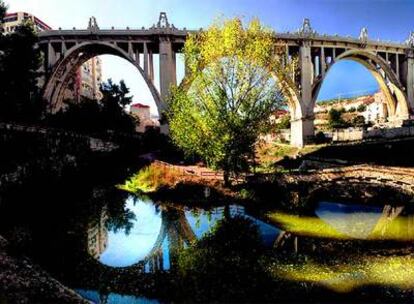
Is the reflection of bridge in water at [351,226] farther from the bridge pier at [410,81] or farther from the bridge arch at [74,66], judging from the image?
the bridge pier at [410,81]

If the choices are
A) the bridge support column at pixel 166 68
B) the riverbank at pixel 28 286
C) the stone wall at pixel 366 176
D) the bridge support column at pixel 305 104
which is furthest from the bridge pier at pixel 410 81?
the riverbank at pixel 28 286

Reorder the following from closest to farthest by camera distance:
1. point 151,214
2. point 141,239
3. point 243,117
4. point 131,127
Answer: point 141,239
point 151,214
point 243,117
point 131,127

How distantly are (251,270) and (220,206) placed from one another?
501 inches

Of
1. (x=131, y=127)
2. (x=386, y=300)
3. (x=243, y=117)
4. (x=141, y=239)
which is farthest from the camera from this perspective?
(x=131, y=127)

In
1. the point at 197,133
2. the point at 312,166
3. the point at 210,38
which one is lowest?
the point at 312,166

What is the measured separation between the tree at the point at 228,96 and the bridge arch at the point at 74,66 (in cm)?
1749

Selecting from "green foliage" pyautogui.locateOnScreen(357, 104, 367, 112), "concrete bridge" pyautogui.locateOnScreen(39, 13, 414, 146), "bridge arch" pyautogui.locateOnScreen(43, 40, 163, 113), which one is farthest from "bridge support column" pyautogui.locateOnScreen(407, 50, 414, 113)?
"green foliage" pyautogui.locateOnScreen(357, 104, 367, 112)

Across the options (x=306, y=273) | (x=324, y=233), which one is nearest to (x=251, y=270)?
(x=306, y=273)

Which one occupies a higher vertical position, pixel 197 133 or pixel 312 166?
pixel 197 133

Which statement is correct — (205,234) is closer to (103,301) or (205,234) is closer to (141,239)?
(141,239)

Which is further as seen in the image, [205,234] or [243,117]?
[243,117]

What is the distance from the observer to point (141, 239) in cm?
2148

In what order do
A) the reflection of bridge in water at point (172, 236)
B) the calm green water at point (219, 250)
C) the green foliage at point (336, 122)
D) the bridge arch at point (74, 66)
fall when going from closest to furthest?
the calm green water at point (219, 250), the reflection of bridge in water at point (172, 236), the bridge arch at point (74, 66), the green foliage at point (336, 122)

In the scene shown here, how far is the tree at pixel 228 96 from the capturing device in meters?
29.7
